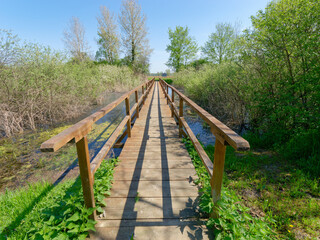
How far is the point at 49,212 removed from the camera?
5.64ft

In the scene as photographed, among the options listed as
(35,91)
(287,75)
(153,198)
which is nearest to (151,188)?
(153,198)

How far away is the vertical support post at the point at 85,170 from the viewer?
151cm

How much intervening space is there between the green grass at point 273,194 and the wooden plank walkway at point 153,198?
0.90ft

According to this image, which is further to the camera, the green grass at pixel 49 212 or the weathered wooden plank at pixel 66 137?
the green grass at pixel 49 212

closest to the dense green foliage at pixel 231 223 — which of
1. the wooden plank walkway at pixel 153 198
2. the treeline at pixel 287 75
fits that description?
the wooden plank walkway at pixel 153 198

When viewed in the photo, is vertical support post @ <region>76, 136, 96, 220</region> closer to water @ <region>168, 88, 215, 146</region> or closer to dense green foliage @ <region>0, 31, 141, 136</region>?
water @ <region>168, 88, 215, 146</region>

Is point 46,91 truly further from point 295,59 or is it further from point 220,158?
point 295,59

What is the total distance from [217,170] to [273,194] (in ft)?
6.36

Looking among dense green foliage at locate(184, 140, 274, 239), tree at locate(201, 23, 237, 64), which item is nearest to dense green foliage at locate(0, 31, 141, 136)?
dense green foliage at locate(184, 140, 274, 239)

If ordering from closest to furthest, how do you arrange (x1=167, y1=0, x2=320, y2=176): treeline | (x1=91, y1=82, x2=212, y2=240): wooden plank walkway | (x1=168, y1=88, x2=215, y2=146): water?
1. (x1=91, y1=82, x2=212, y2=240): wooden plank walkway
2. (x1=167, y1=0, x2=320, y2=176): treeline
3. (x1=168, y1=88, x2=215, y2=146): water

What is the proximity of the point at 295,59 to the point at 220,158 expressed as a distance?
4578mm

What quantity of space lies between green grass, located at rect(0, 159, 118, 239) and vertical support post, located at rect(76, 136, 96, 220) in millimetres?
81

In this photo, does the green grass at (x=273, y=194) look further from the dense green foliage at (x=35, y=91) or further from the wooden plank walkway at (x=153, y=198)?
the dense green foliage at (x=35, y=91)

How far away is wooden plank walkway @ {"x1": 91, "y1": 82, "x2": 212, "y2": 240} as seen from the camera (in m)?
1.66
